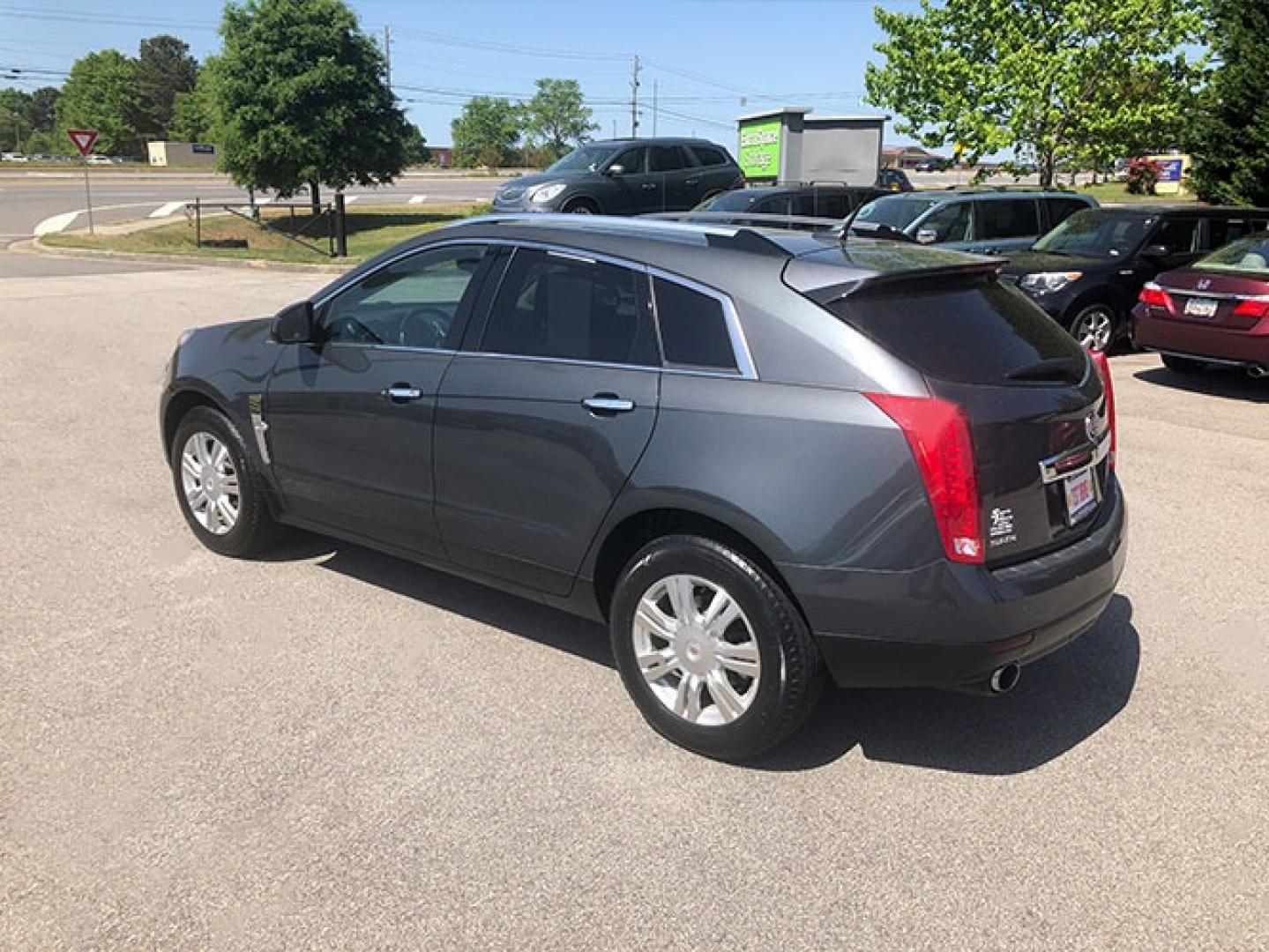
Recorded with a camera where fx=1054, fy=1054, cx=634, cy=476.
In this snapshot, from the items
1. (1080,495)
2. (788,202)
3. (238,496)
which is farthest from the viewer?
(788,202)

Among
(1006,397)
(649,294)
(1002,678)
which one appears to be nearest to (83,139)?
(649,294)

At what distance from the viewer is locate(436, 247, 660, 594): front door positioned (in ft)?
11.6

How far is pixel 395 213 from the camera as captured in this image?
3434 cm

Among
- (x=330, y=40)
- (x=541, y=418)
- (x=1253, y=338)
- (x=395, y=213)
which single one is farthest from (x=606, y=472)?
(x=395, y=213)

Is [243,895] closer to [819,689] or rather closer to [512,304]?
[819,689]

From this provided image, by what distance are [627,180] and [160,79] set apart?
413ft

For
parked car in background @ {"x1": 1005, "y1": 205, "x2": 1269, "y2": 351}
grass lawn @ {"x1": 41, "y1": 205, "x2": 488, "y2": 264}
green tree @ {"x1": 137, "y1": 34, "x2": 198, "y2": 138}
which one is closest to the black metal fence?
grass lawn @ {"x1": 41, "y1": 205, "x2": 488, "y2": 264}

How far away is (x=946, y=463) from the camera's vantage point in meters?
2.98

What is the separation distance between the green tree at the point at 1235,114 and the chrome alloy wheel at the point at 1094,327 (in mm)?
12123

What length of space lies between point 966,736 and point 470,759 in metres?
1.70

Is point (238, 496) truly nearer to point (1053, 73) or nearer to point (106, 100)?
point (1053, 73)

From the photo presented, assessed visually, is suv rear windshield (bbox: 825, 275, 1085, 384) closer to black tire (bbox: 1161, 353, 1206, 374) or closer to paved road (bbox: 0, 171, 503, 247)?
black tire (bbox: 1161, 353, 1206, 374)

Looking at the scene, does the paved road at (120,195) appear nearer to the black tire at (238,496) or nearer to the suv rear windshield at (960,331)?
the black tire at (238,496)

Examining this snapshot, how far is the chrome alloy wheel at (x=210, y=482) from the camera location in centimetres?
509
